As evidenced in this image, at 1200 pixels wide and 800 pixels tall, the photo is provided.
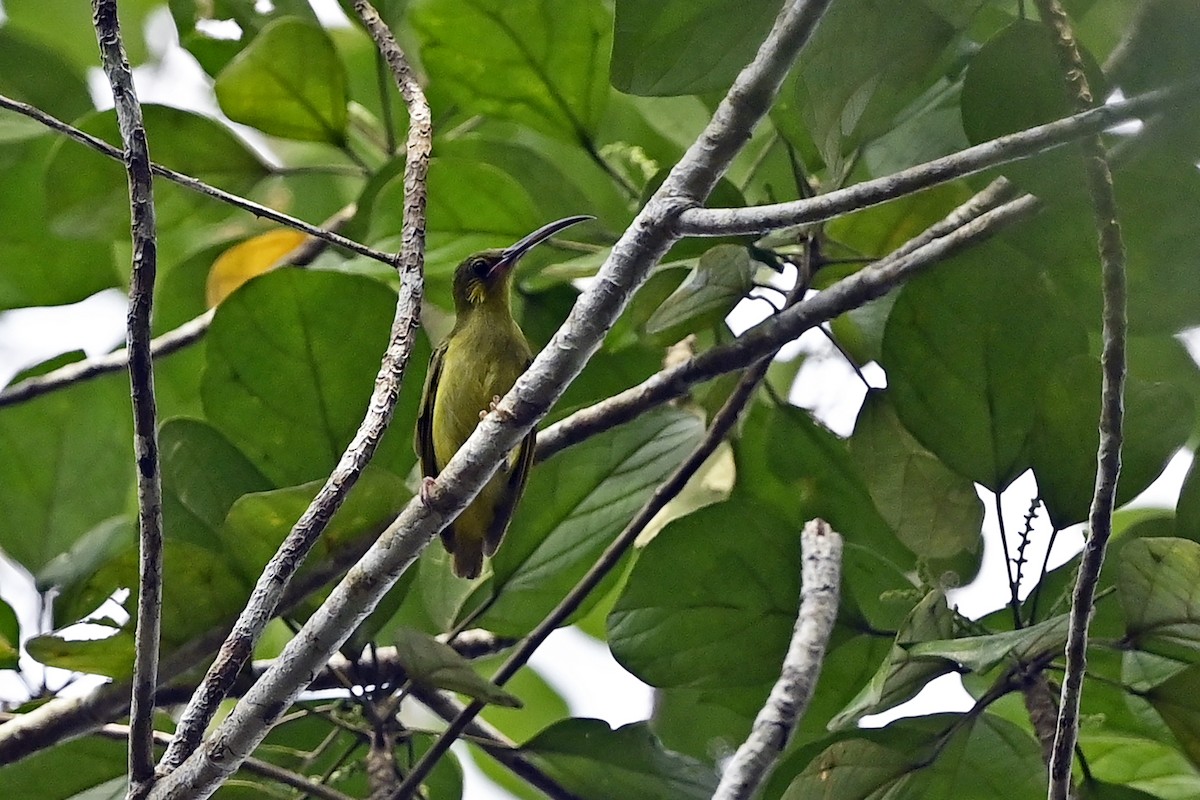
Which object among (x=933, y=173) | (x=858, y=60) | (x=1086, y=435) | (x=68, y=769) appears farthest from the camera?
(x=68, y=769)

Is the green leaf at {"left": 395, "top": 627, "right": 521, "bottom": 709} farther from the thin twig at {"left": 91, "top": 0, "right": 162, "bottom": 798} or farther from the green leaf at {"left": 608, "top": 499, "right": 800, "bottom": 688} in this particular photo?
the thin twig at {"left": 91, "top": 0, "right": 162, "bottom": 798}

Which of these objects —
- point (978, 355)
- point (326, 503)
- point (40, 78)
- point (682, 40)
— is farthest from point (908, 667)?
point (40, 78)

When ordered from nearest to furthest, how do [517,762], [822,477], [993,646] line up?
[993,646] < [517,762] < [822,477]

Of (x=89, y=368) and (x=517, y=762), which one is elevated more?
(x=89, y=368)

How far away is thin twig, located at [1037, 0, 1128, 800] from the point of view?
5.39 feet

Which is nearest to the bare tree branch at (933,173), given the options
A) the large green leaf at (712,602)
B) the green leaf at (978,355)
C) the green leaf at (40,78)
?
the green leaf at (978,355)

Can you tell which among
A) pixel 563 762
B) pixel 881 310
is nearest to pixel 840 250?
pixel 881 310

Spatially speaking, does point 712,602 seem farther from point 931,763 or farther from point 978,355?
point 978,355

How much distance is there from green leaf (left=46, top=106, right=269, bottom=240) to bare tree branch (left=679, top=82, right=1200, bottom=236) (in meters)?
1.61

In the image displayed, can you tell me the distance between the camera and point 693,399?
3.08m

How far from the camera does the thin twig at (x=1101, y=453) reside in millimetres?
1643

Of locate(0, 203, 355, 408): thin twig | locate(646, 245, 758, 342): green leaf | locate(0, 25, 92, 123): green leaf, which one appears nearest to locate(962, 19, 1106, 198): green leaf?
locate(646, 245, 758, 342): green leaf

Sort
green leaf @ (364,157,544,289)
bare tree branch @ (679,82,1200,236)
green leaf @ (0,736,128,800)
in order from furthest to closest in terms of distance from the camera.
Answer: green leaf @ (364,157,544,289) → green leaf @ (0,736,128,800) → bare tree branch @ (679,82,1200,236)

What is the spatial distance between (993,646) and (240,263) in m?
2.14
